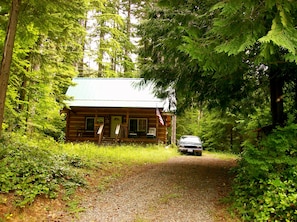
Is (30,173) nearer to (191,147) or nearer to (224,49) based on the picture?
(224,49)

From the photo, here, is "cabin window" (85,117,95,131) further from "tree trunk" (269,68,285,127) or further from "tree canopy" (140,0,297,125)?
"tree trunk" (269,68,285,127)

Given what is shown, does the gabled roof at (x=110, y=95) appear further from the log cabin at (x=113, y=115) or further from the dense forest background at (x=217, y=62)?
the dense forest background at (x=217, y=62)

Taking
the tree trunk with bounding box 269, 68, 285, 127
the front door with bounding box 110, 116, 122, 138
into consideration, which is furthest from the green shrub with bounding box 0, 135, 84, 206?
the front door with bounding box 110, 116, 122, 138

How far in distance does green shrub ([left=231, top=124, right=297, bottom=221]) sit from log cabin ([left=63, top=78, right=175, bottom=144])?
13489 mm

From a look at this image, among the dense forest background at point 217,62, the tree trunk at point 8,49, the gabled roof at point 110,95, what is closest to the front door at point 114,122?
the gabled roof at point 110,95

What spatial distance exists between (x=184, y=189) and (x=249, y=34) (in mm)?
4540

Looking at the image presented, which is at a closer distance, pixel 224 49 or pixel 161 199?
pixel 224 49

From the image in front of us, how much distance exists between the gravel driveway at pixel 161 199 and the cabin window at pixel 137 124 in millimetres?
12090

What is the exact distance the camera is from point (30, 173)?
6355 millimetres

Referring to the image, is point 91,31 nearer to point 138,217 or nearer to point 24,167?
point 24,167

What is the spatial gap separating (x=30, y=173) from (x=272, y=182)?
5299 millimetres

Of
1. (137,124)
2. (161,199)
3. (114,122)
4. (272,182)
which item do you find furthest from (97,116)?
(272,182)

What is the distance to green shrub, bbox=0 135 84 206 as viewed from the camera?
583cm

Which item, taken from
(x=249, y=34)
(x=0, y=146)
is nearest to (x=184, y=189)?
(x=249, y=34)
